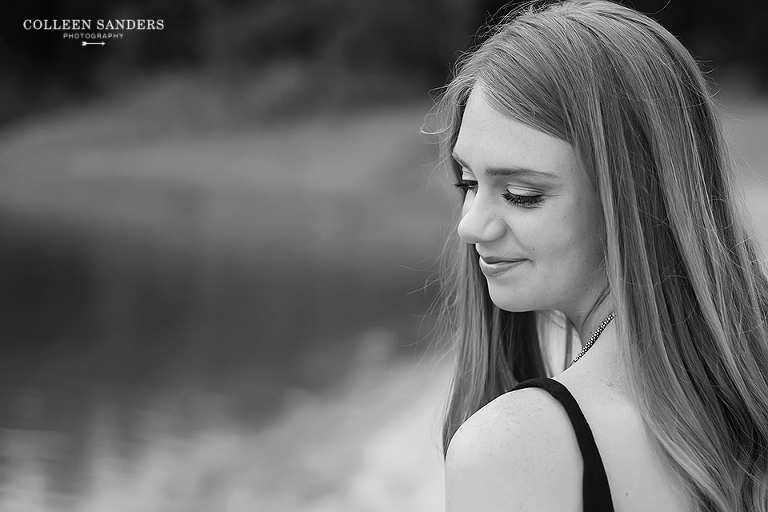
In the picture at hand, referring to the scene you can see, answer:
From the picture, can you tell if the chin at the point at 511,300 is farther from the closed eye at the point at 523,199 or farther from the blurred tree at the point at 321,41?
the blurred tree at the point at 321,41

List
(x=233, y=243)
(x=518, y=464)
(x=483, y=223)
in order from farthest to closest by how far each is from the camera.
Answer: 1. (x=233, y=243)
2. (x=483, y=223)
3. (x=518, y=464)

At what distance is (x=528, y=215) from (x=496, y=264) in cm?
Result: 7

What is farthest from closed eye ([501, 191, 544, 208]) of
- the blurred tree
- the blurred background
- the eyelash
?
the blurred tree

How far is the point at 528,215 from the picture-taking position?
0.71m

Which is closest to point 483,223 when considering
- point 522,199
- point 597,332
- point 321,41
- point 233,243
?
point 522,199

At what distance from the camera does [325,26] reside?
343 centimetres

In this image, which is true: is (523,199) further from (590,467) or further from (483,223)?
(590,467)

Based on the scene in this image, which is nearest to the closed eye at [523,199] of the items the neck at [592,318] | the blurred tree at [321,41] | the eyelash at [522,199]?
the eyelash at [522,199]

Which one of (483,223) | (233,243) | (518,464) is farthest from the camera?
(233,243)

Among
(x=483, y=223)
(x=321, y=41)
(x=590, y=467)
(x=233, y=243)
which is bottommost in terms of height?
(x=590, y=467)

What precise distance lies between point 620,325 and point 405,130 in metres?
2.99

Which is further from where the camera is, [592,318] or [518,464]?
[592,318]

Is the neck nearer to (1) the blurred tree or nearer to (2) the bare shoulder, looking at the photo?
(2) the bare shoulder

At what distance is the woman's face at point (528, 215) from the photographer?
698mm
